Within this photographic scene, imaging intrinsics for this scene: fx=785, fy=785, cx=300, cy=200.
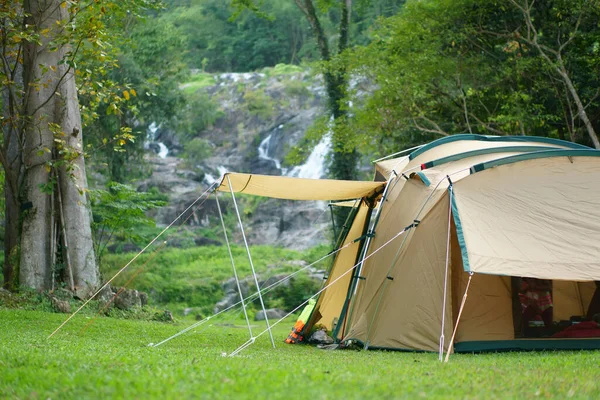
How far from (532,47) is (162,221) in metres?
20.7

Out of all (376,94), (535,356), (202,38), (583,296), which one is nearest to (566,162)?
(583,296)

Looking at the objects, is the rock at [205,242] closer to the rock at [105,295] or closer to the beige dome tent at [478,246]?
the rock at [105,295]

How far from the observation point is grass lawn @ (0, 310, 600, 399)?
16.8 ft

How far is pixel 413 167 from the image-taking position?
1052 cm

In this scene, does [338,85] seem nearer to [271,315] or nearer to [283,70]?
[271,315]

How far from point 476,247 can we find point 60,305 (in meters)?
8.17

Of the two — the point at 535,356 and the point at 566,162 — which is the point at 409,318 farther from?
the point at 566,162

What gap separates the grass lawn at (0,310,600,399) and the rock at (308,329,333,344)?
198 centimetres

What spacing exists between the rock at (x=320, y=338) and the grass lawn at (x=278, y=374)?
1977 mm

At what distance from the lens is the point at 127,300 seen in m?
15.2

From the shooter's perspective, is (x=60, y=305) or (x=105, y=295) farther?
(x=105, y=295)

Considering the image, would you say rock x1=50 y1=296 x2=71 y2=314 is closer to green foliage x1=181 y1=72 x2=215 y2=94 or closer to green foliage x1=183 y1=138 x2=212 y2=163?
green foliage x1=183 y1=138 x2=212 y2=163

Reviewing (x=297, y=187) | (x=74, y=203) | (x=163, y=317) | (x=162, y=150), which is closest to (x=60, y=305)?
(x=74, y=203)

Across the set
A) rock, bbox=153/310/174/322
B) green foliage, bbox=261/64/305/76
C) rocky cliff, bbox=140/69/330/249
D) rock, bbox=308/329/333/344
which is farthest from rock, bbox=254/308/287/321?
green foliage, bbox=261/64/305/76
